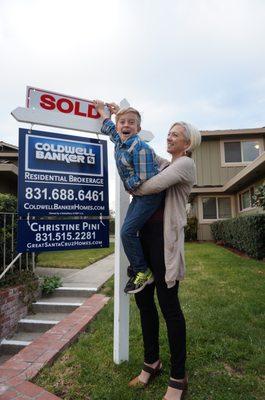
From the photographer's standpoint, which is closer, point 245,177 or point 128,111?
point 128,111

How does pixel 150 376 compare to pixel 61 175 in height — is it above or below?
below

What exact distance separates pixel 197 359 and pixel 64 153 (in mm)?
2136

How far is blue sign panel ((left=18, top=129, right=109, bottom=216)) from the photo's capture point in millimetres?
2957

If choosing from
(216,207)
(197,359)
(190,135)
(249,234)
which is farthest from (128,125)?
(216,207)

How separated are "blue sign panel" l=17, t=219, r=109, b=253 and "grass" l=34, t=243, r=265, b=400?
3.38 ft

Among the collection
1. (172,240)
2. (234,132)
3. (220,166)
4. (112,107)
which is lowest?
(172,240)

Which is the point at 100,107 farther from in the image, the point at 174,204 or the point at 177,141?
the point at 174,204

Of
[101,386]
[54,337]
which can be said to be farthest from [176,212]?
[54,337]

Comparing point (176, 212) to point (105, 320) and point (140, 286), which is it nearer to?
point (140, 286)

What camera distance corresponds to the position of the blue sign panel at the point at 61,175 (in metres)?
2.96

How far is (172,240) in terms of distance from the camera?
231cm

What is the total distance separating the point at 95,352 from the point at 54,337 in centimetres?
69

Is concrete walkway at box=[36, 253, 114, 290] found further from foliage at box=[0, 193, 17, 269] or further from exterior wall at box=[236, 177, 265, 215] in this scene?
exterior wall at box=[236, 177, 265, 215]

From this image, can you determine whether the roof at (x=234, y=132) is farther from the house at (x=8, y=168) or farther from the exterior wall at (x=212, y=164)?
the house at (x=8, y=168)
